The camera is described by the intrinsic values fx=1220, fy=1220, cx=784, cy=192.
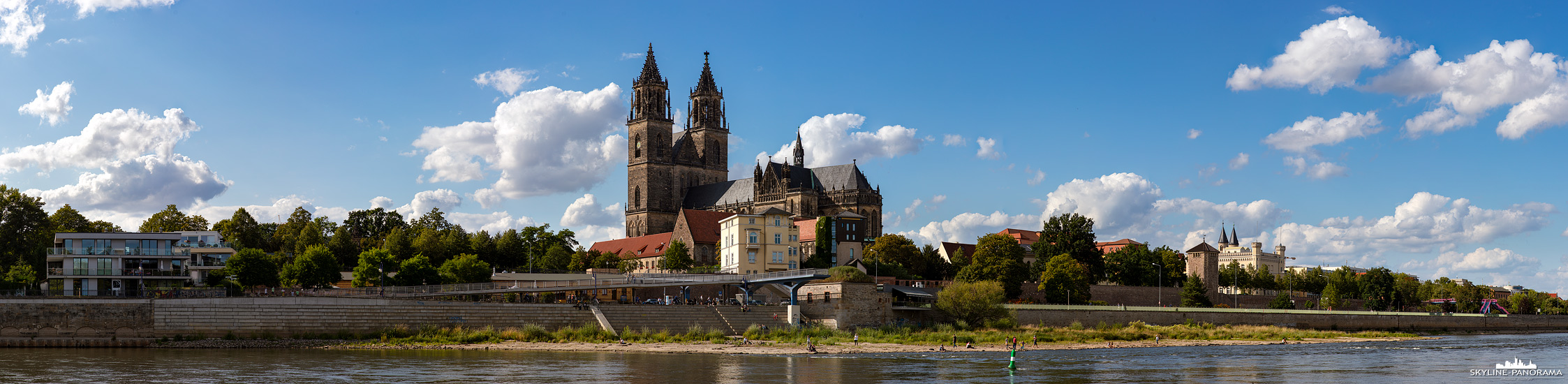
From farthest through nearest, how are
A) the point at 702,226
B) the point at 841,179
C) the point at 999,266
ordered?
the point at 841,179 < the point at 702,226 < the point at 999,266

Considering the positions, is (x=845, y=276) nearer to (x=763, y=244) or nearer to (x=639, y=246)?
(x=763, y=244)

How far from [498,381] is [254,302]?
23720 mm

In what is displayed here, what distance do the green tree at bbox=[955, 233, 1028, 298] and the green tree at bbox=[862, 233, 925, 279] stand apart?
7.21m

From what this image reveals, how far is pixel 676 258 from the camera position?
318 feet

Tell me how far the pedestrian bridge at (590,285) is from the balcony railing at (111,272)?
13076 millimetres

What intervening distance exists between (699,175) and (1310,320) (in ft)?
258

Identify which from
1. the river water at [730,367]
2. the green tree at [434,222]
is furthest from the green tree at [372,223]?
the river water at [730,367]

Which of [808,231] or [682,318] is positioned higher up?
[808,231]

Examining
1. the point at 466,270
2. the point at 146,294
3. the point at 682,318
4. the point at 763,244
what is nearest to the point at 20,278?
the point at 146,294

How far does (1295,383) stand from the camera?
1527 inches

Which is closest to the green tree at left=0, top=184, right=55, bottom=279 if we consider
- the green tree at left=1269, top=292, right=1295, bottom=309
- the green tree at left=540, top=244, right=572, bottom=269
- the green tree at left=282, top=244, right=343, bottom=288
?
the green tree at left=282, top=244, right=343, bottom=288

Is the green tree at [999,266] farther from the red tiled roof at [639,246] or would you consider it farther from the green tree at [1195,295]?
the red tiled roof at [639,246]

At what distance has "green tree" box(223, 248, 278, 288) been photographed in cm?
7069

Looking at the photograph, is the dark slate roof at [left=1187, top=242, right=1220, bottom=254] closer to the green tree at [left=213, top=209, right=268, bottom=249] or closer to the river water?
the river water
